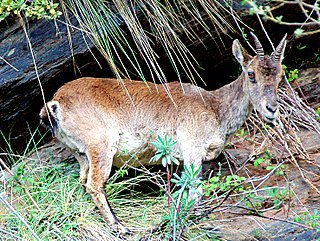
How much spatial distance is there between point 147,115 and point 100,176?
30.9 inches

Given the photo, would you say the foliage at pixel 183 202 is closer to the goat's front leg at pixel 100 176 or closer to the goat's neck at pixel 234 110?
the goat's front leg at pixel 100 176

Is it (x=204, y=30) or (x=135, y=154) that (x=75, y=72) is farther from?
(x=204, y=30)

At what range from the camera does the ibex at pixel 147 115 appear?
5246 mm

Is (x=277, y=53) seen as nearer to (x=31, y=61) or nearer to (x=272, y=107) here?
(x=272, y=107)

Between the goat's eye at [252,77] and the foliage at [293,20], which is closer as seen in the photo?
the foliage at [293,20]

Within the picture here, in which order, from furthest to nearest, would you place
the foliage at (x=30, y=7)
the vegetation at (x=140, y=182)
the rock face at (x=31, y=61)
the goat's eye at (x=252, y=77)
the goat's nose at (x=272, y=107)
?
the goat's eye at (x=252, y=77) < the rock face at (x=31, y=61) < the goat's nose at (x=272, y=107) < the foliage at (x=30, y=7) < the vegetation at (x=140, y=182)

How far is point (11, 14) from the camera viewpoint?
18.1ft

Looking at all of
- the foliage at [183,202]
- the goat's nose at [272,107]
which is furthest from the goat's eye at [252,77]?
the foliage at [183,202]

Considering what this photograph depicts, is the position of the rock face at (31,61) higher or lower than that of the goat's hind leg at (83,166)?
higher

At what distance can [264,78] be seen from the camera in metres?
5.49

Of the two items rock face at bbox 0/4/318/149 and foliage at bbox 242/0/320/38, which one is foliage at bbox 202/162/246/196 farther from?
rock face at bbox 0/4/318/149

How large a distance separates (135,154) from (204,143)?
0.65 m

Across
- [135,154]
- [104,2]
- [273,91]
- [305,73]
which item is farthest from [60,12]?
[305,73]

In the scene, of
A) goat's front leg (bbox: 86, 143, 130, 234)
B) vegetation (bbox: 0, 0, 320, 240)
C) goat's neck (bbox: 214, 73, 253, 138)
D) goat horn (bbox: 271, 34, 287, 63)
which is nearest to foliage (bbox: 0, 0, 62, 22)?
vegetation (bbox: 0, 0, 320, 240)
